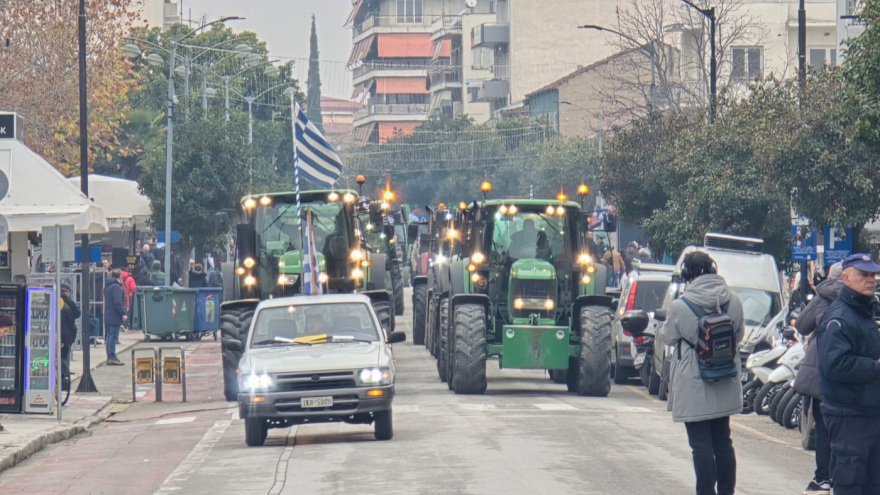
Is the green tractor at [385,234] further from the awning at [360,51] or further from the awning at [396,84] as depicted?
the awning at [360,51]

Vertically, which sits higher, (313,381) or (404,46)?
(404,46)

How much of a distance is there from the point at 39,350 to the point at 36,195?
105 inches

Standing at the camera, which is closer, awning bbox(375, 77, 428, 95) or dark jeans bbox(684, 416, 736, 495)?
dark jeans bbox(684, 416, 736, 495)

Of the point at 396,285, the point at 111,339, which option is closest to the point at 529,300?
the point at 111,339

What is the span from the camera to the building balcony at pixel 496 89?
112688 millimetres

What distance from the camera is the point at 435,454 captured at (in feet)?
50.0

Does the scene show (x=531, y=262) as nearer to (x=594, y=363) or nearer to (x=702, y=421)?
(x=594, y=363)

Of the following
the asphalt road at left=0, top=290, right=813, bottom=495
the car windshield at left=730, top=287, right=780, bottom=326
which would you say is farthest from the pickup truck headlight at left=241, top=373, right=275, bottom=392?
the car windshield at left=730, top=287, right=780, bottom=326

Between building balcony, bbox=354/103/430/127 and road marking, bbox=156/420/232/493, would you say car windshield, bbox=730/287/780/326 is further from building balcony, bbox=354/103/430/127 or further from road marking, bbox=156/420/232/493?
building balcony, bbox=354/103/430/127

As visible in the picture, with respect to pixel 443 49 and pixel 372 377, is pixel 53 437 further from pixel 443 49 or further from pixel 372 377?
pixel 443 49

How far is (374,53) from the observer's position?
15250 centimetres

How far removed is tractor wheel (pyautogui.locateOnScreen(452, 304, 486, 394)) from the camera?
22656mm

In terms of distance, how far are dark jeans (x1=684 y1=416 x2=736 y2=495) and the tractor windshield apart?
512 inches

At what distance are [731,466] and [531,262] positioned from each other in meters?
12.6
